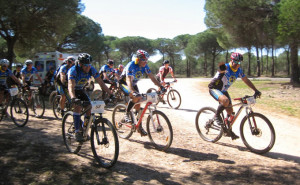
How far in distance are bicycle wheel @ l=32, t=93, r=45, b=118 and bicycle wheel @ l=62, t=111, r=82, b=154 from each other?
3860 millimetres

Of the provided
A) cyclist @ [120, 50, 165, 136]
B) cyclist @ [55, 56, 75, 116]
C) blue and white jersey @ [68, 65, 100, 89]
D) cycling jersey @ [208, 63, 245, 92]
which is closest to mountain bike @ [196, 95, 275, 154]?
cycling jersey @ [208, 63, 245, 92]

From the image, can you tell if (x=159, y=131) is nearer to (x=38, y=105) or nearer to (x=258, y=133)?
(x=258, y=133)

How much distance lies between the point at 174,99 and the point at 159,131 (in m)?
5.58

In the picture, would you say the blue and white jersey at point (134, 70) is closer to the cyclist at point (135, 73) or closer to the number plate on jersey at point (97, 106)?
the cyclist at point (135, 73)

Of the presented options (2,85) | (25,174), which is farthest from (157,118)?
(2,85)

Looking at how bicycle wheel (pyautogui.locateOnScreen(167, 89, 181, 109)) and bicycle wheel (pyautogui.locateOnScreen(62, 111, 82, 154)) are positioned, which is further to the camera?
bicycle wheel (pyautogui.locateOnScreen(167, 89, 181, 109))

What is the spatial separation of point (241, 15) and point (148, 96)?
16.7m

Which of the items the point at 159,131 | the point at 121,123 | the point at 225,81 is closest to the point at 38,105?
the point at 121,123

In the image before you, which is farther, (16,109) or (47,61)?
(47,61)

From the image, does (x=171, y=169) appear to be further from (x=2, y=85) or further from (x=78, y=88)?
(x=2, y=85)

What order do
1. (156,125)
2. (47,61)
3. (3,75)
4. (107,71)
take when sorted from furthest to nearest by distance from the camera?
1. (47,61)
2. (107,71)
3. (3,75)
4. (156,125)

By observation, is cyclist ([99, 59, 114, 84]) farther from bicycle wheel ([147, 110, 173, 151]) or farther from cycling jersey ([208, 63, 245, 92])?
cycling jersey ([208, 63, 245, 92])

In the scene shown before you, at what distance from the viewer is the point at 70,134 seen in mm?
4938

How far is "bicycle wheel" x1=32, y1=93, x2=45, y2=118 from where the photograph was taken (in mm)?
8490
